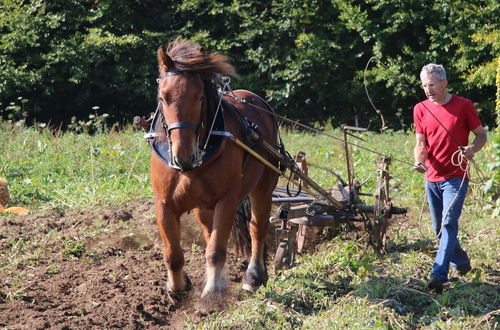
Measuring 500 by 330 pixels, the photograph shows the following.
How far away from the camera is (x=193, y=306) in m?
6.05

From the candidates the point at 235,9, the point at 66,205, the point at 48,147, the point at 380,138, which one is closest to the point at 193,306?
the point at 66,205

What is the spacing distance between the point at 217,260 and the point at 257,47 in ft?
44.0

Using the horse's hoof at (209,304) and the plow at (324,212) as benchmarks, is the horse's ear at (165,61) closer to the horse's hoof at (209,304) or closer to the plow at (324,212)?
the horse's hoof at (209,304)

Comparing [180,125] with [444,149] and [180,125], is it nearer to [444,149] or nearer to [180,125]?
[180,125]

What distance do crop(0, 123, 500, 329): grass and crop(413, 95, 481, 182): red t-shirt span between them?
88cm

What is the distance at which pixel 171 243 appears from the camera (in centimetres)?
587

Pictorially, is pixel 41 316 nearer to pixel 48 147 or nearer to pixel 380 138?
pixel 48 147

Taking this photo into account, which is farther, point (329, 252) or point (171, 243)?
point (329, 252)

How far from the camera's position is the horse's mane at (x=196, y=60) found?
5.54 meters

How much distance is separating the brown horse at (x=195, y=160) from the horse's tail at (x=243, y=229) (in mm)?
1245

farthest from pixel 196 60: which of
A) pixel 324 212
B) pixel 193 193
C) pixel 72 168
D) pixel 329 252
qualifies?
pixel 72 168

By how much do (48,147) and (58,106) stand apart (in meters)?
6.79

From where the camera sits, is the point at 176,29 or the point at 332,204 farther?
the point at 176,29

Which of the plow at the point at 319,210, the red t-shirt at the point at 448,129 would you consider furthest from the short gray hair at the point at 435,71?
the plow at the point at 319,210
